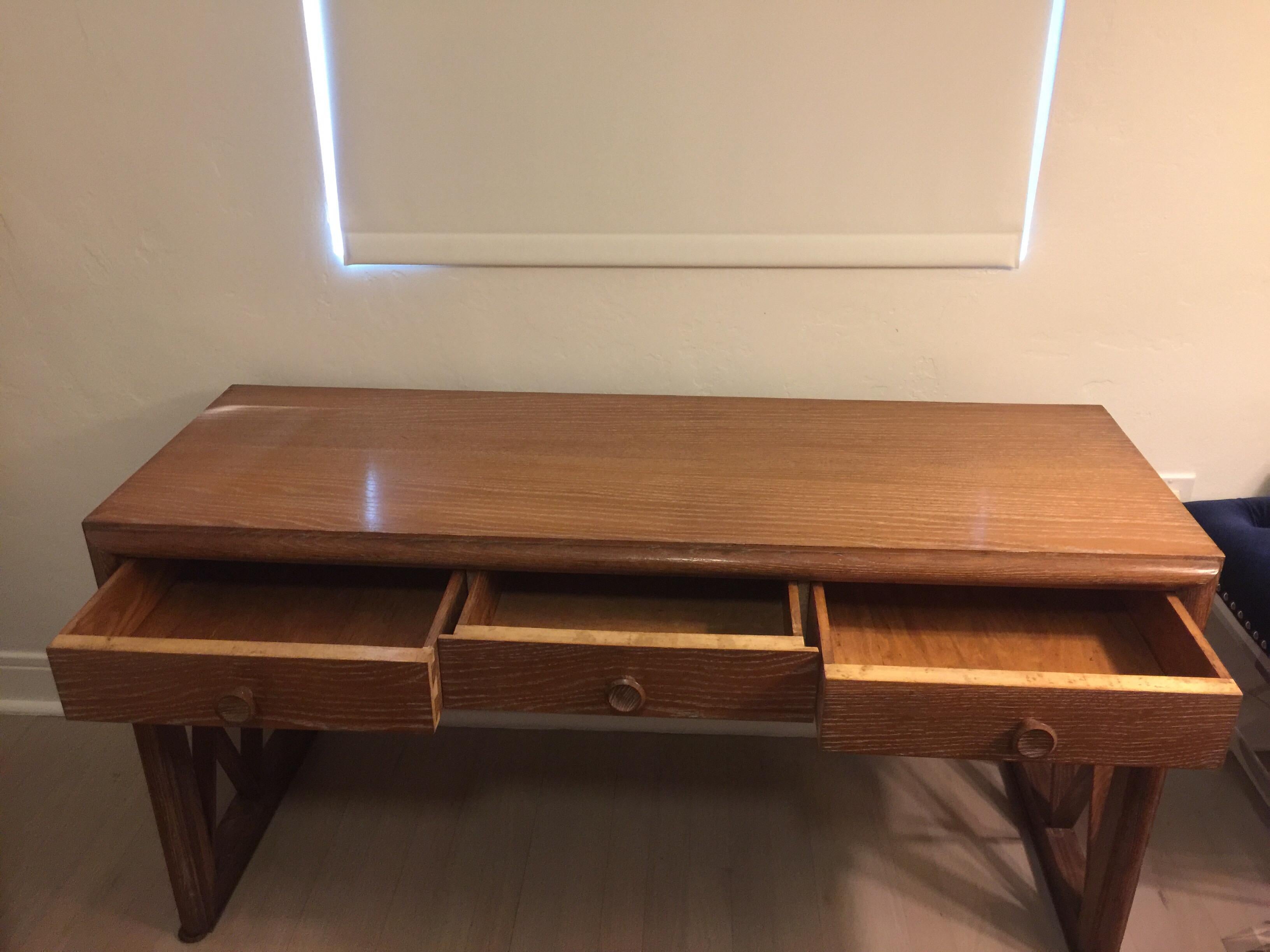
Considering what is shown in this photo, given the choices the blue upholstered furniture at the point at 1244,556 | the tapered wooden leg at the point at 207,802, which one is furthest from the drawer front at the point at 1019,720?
the tapered wooden leg at the point at 207,802

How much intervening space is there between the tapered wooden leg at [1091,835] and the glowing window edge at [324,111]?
1.20 meters

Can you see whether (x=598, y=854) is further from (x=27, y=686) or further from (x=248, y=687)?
(x=27, y=686)

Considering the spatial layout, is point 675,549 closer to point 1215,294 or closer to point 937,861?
point 937,861

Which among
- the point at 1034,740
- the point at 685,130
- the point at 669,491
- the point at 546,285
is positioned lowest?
the point at 1034,740

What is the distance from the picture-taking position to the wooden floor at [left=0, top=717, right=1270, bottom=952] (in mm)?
1238

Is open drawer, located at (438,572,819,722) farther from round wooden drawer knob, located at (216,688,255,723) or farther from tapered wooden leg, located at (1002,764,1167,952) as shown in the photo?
tapered wooden leg, located at (1002,764,1167,952)

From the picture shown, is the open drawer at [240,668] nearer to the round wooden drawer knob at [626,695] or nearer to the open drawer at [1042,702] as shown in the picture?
the round wooden drawer knob at [626,695]

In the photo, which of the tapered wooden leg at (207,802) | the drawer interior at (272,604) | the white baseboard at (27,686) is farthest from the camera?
the white baseboard at (27,686)

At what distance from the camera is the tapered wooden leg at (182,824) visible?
110cm

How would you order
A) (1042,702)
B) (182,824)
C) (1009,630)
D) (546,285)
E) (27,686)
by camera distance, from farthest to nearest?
(27,686), (546,285), (182,824), (1009,630), (1042,702)

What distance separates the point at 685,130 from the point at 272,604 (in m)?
0.79

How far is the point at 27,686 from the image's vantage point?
1.63 metres

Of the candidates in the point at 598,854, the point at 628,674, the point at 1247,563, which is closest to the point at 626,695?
the point at 628,674

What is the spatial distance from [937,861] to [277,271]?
128 cm
